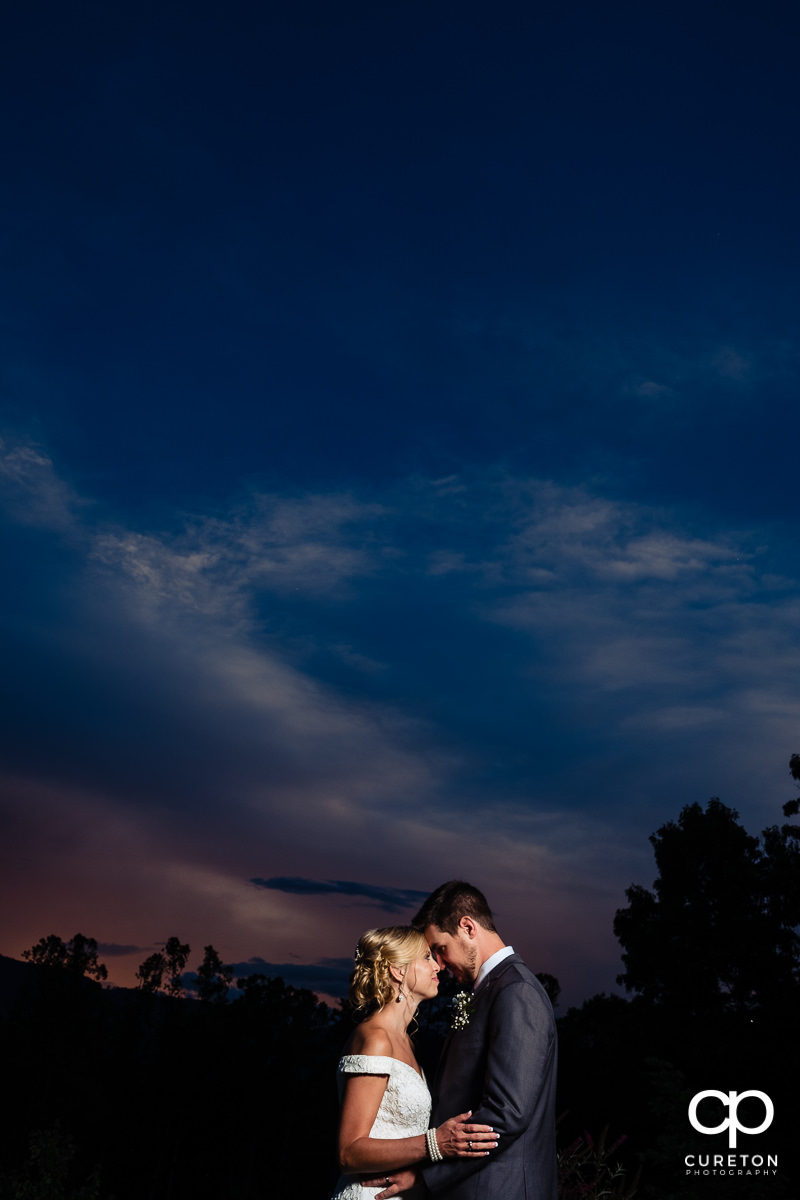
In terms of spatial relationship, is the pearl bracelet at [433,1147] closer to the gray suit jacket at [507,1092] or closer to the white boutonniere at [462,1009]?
the gray suit jacket at [507,1092]

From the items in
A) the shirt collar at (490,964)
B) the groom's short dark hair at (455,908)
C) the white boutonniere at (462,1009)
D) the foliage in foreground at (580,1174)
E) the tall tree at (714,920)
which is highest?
the tall tree at (714,920)

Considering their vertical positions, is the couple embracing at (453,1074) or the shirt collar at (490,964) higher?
the shirt collar at (490,964)

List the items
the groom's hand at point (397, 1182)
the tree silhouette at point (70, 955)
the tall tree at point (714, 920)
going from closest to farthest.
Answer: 1. the groom's hand at point (397, 1182)
2. the tall tree at point (714, 920)
3. the tree silhouette at point (70, 955)

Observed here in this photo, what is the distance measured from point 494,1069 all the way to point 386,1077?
3.08ft

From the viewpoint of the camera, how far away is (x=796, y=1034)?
25672 mm

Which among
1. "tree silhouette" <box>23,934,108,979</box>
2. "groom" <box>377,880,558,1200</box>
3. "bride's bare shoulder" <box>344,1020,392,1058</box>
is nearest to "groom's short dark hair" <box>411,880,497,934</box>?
"groom" <box>377,880,558,1200</box>

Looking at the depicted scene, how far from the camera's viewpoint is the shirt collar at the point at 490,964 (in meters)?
4.46

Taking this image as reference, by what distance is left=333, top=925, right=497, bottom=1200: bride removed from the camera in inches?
169

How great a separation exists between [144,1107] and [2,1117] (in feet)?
27.1

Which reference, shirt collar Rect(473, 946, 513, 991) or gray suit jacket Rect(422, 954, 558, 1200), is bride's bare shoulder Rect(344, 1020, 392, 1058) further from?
shirt collar Rect(473, 946, 513, 991)

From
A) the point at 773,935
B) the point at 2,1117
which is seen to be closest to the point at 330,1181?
the point at 2,1117

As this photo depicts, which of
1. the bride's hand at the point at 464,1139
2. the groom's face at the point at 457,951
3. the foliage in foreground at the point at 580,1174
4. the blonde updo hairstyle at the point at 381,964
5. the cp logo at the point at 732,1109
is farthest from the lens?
the cp logo at the point at 732,1109

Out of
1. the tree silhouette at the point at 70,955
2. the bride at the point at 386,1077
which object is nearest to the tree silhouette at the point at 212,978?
the tree silhouette at the point at 70,955

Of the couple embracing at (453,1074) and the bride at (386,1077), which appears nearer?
the couple embracing at (453,1074)
